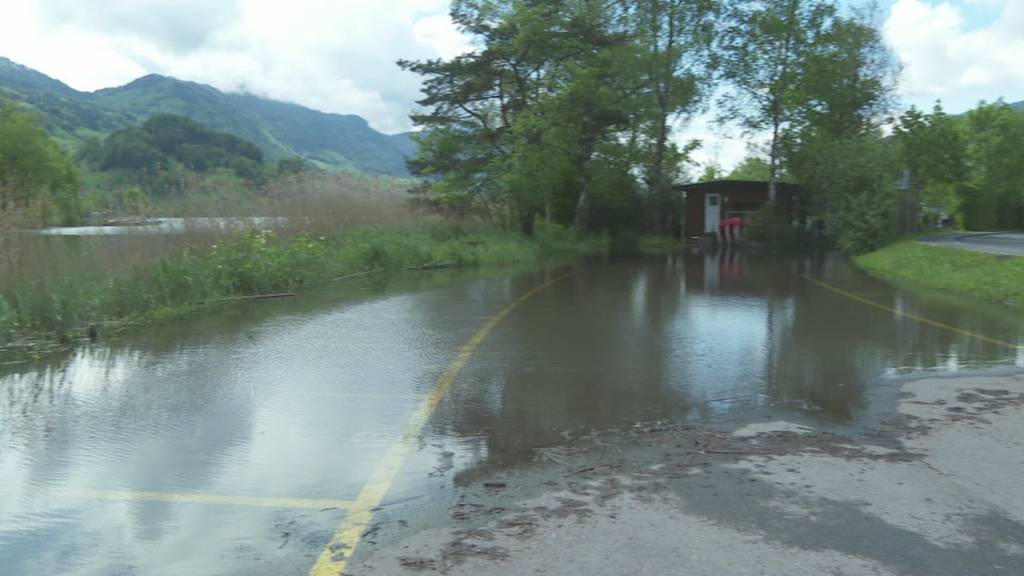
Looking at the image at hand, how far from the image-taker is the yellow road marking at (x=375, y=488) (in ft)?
12.4

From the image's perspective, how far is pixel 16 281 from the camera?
407 inches

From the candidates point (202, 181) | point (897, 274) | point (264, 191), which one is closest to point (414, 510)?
point (202, 181)

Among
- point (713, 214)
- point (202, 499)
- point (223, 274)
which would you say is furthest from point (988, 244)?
point (202, 499)

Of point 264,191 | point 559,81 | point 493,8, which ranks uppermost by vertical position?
point 493,8

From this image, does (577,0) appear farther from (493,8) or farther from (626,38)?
(493,8)

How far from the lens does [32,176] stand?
893 inches

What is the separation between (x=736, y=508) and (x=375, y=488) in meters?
2.09

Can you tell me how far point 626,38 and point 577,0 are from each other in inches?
132

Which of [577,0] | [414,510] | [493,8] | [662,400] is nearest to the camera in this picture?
[414,510]

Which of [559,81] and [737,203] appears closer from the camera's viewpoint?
[559,81]

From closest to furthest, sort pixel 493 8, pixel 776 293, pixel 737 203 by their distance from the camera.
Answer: pixel 776 293, pixel 493 8, pixel 737 203

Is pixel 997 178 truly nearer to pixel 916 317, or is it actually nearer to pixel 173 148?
pixel 916 317

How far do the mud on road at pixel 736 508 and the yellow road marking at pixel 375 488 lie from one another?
9cm

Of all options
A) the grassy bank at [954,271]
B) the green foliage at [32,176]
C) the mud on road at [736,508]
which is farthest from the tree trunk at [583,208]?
the mud on road at [736,508]
